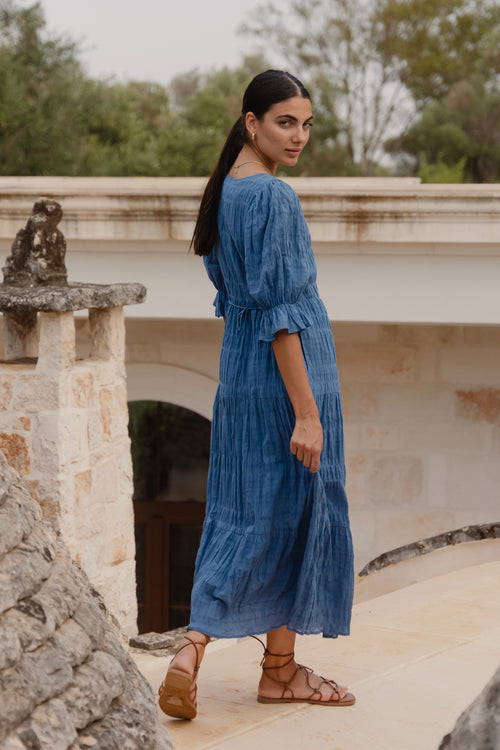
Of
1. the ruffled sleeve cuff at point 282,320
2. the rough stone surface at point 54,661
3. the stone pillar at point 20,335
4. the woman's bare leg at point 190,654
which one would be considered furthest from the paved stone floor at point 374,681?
the stone pillar at point 20,335

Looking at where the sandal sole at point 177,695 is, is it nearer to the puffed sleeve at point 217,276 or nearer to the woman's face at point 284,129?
the puffed sleeve at point 217,276

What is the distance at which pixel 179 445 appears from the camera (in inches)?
467

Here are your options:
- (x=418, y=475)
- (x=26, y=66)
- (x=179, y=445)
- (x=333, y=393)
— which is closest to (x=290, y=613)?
(x=333, y=393)

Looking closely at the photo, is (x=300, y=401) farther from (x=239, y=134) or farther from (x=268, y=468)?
(x=239, y=134)

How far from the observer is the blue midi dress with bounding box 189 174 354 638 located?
7.00ft

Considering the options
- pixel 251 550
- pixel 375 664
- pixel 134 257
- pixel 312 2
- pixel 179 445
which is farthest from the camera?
pixel 312 2

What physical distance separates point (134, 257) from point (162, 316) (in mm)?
405

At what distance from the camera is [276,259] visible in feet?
6.88

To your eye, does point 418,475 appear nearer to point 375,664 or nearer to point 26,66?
point 375,664

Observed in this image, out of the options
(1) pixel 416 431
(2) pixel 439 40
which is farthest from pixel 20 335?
(2) pixel 439 40

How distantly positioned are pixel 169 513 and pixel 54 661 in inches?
379

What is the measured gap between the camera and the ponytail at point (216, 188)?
229cm

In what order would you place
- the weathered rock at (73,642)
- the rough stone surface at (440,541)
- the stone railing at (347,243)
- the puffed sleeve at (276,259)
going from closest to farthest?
the weathered rock at (73,642)
the puffed sleeve at (276,259)
the rough stone surface at (440,541)
the stone railing at (347,243)

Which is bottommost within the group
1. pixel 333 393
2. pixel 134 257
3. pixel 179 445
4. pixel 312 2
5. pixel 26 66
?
pixel 179 445
